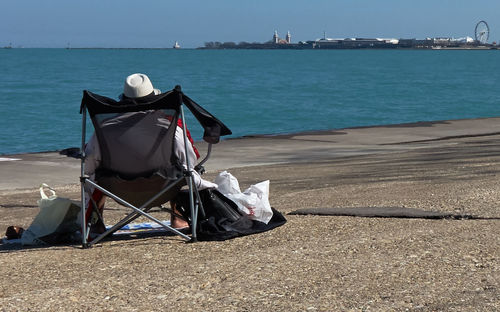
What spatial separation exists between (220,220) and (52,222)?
120 cm

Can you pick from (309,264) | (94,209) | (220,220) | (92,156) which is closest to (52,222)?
(94,209)

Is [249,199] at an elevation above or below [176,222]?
above

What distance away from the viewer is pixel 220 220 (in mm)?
6441

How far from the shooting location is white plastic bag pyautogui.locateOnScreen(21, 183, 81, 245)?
650cm

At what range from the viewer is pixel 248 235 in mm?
6383

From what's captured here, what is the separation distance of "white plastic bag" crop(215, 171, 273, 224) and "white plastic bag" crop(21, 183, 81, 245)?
1053 millimetres

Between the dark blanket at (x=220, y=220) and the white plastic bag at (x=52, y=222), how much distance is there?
30.2 inches

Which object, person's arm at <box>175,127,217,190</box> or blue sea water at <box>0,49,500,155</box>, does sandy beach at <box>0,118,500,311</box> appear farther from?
blue sea water at <box>0,49,500,155</box>

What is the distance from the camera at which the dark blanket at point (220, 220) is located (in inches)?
249

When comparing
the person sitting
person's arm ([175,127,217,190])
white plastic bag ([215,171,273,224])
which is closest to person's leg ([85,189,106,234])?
the person sitting

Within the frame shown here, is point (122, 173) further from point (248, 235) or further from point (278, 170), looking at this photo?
point (278, 170)

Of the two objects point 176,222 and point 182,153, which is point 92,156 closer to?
point 182,153

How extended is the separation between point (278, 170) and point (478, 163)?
3030mm

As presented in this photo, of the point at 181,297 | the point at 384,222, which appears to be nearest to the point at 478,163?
the point at 384,222
